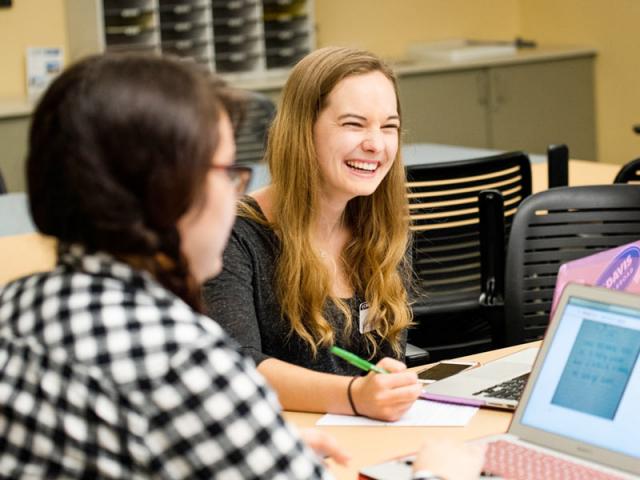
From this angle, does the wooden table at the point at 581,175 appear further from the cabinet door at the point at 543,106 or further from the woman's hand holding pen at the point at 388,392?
the cabinet door at the point at 543,106

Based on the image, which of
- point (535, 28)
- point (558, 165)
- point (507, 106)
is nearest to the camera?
point (558, 165)

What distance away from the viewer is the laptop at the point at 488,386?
5.96ft

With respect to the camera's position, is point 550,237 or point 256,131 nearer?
point 550,237

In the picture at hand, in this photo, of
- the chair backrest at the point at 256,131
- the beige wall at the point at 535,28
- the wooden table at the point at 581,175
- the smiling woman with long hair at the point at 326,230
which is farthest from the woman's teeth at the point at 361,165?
the beige wall at the point at 535,28

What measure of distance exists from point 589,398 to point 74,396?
77 centimetres

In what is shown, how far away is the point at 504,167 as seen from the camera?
314 cm

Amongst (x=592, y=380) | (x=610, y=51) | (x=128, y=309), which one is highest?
(x=610, y=51)

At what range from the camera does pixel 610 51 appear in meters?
6.61

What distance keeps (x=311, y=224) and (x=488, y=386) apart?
1.46ft

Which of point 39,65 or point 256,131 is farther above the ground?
point 39,65

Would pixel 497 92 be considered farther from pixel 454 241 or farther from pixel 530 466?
pixel 530 466

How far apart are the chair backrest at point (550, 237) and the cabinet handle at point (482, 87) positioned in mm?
3734

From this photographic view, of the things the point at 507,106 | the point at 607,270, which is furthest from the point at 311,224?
the point at 507,106

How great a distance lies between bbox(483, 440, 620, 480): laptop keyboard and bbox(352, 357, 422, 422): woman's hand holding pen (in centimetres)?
19
